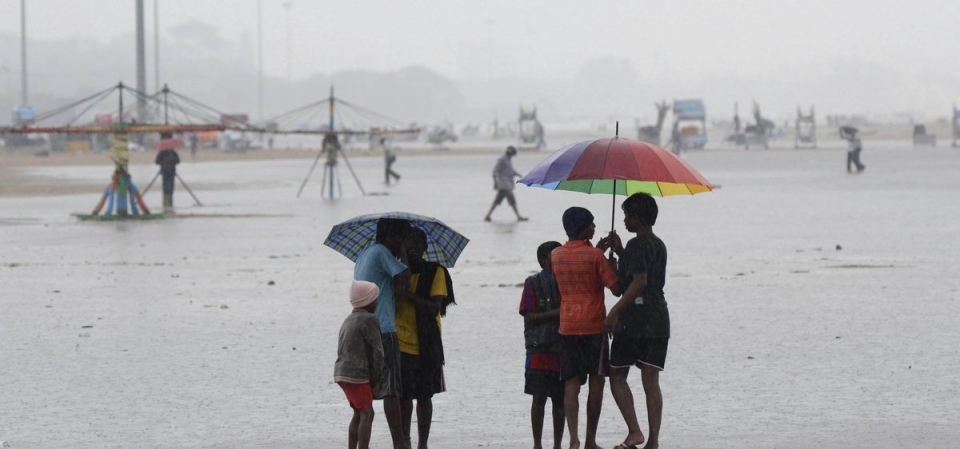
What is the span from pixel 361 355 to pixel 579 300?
3.38 feet

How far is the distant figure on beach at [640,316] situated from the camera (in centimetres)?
693

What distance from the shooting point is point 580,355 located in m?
6.96

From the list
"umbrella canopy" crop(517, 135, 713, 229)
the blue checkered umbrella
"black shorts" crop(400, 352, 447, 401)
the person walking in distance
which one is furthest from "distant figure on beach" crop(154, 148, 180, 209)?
"black shorts" crop(400, 352, 447, 401)

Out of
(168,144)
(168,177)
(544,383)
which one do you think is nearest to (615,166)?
(544,383)

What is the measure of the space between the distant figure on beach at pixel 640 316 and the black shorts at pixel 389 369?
97 centimetres

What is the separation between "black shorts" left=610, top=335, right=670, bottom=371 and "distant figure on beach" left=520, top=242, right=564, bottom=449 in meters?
0.28

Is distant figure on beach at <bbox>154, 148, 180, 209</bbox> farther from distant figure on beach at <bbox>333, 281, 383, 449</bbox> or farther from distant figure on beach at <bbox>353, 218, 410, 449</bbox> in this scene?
distant figure on beach at <bbox>333, 281, 383, 449</bbox>

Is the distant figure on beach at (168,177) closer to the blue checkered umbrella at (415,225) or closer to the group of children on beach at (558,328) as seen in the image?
the blue checkered umbrella at (415,225)

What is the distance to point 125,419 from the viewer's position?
807cm

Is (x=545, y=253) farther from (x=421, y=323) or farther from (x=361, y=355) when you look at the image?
(x=361, y=355)

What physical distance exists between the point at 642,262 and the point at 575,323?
16.3 inches

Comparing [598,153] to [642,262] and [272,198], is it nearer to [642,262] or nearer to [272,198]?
[642,262]

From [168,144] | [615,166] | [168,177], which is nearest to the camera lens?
[615,166]

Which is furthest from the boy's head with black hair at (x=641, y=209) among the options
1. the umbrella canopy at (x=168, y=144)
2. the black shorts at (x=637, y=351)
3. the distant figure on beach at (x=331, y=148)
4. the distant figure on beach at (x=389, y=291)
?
the distant figure on beach at (x=331, y=148)
